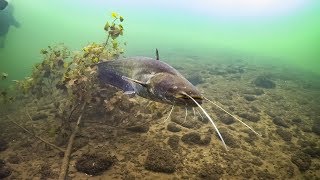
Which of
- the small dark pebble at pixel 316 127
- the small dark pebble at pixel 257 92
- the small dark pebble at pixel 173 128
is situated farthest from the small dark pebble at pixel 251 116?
the small dark pebble at pixel 257 92

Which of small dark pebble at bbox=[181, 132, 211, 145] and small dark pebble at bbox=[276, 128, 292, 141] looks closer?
small dark pebble at bbox=[181, 132, 211, 145]

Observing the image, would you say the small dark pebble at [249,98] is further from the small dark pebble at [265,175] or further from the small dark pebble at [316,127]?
the small dark pebble at [265,175]

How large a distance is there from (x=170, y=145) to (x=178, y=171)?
109cm

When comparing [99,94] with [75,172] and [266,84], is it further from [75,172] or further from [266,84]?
[266,84]

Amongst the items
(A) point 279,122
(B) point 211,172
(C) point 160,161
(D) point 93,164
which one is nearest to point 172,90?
(C) point 160,161

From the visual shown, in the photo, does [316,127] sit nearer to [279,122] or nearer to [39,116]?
[279,122]

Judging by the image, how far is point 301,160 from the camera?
7219 millimetres

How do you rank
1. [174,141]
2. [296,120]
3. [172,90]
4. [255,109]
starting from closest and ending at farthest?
[172,90]
[174,141]
[296,120]
[255,109]

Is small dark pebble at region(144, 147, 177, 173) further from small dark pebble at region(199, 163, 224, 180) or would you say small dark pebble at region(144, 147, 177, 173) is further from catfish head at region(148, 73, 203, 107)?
catfish head at region(148, 73, 203, 107)

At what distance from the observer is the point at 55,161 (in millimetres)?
6355

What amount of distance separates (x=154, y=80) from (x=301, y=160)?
5376mm

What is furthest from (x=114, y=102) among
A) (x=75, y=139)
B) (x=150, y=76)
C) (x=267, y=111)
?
(x=267, y=111)

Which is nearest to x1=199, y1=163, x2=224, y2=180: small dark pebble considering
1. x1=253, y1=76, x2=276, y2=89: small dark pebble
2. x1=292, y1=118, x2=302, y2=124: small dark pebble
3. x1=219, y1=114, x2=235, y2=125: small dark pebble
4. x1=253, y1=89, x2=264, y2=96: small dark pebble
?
x1=219, y1=114, x2=235, y2=125: small dark pebble

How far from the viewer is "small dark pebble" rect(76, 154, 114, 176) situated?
19.6ft
